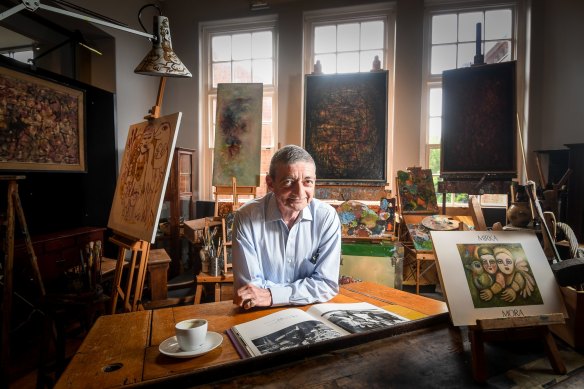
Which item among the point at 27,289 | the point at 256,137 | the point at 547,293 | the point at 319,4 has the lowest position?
the point at 27,289

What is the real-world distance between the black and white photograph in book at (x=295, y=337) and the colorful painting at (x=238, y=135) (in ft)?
9.34

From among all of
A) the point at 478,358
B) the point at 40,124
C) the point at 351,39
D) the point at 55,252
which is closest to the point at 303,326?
the point at 478,358

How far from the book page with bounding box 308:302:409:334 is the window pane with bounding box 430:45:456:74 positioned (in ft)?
13.8

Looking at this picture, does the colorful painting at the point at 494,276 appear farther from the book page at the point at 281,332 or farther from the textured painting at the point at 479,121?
the textured painting at the point at 479,121

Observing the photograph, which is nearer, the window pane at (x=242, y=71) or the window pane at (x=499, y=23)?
the window pane at (x=499, y=23)

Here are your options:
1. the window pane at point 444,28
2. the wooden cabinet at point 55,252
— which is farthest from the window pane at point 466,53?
the wooden cabinet at point 55,252

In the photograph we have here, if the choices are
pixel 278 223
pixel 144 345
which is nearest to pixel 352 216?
pixel 278 223

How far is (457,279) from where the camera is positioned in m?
1.07

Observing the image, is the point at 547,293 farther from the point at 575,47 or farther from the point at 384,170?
the point at 575,47

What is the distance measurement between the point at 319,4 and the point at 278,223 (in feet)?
13.3

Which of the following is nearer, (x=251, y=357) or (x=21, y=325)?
(x=251, y=357)

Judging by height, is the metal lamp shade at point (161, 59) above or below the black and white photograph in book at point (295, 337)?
above

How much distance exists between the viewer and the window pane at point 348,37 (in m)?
4.82

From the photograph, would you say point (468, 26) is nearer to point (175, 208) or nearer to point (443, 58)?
point (443, 58)
